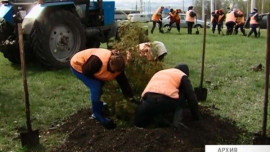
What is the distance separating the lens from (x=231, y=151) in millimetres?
4273

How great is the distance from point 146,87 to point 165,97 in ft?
1.28

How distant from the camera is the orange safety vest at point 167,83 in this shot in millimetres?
5066

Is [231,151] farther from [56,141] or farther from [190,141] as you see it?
[56,141]

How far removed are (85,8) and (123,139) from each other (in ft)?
22.0

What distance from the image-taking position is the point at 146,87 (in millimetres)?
5340

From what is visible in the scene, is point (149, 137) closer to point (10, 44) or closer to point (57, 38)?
Result: point (57, 38)

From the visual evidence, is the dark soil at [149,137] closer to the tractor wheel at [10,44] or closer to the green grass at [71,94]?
the green grass at [71,94]

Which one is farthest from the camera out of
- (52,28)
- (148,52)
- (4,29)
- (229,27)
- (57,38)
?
(229,27)

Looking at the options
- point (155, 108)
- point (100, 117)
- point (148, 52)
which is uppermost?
point (148, 52)

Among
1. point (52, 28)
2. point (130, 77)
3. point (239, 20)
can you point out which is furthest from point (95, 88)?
point (239, 20)

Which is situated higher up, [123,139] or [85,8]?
[85,8]

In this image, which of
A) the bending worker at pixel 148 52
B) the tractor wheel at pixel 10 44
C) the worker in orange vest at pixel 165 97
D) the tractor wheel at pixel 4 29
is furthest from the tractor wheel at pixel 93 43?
the worker in orange vest at pixel 165 97

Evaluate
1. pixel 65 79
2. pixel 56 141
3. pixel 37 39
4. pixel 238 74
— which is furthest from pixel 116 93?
pixel 238 74

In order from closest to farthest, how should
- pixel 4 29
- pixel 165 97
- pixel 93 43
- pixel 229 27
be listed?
pixel 165 97 < pixel 4 29 < pixel 93 43 < pixel 229 27
